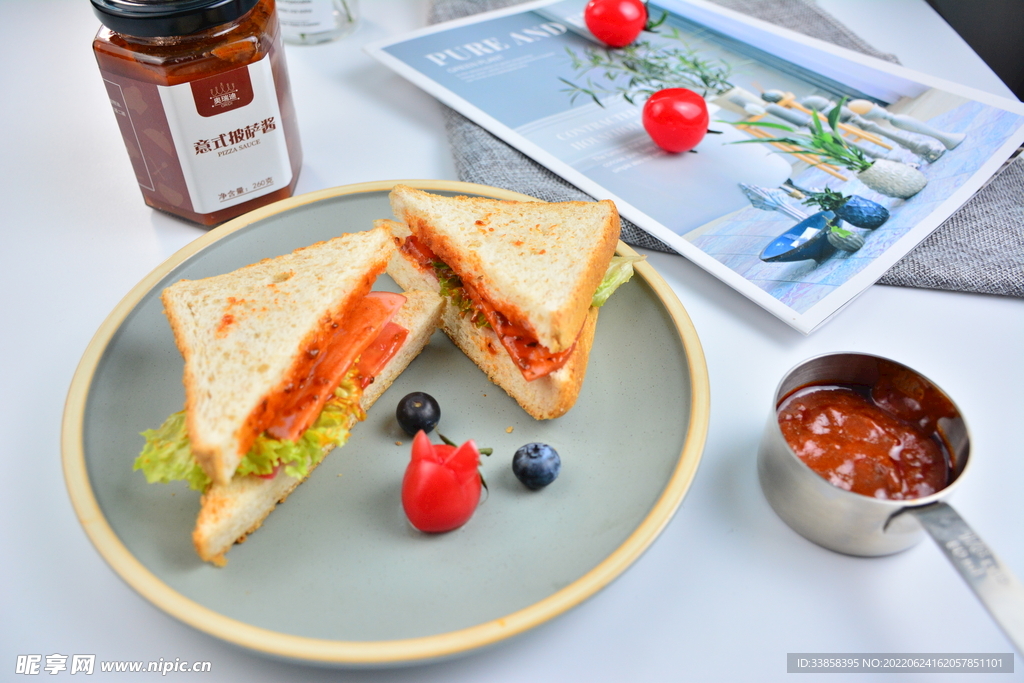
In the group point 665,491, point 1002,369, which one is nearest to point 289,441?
point 665,491

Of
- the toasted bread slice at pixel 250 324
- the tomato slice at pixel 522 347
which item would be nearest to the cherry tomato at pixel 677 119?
the tomato slice at pixel 522 347

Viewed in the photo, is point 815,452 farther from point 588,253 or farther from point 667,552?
point 588,253

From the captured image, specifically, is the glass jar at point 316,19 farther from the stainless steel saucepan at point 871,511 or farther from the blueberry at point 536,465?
the stainless steel saucepan at point 871,511

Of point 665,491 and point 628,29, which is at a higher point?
point 628,29

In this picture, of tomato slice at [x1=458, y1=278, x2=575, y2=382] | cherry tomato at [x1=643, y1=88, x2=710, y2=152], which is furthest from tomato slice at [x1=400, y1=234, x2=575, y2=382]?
cherry tomato at [x1=643, y1=88, x2=710, y2=152]

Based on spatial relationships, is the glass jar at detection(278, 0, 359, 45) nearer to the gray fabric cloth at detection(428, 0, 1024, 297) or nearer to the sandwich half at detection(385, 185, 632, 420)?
the gray fabric cloth at detection(428, 0, 1024, 297)

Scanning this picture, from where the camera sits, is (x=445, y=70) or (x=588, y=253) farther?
(x=445, y=70)
